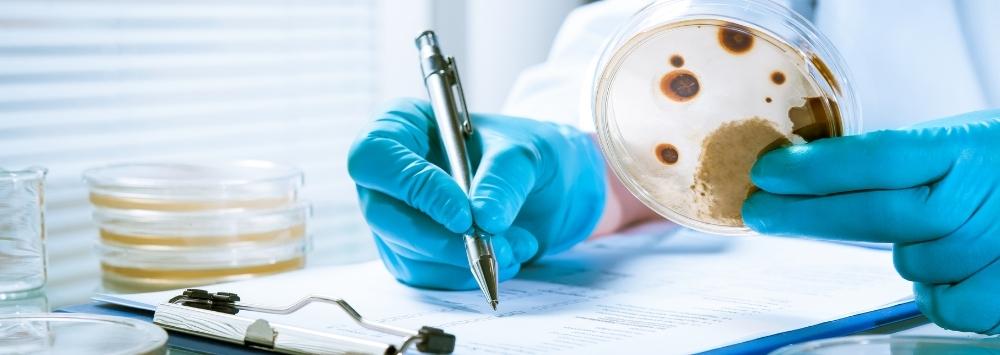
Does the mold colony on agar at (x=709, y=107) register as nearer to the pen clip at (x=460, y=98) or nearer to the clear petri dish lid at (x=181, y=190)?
the pen clip at (x=460, y=98)

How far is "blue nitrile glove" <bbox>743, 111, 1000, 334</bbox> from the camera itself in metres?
0.84

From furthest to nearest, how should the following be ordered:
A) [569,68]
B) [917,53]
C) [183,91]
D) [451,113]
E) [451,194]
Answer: [183,91] < [569,68] < [917,53] < [451,113] < [451,194]

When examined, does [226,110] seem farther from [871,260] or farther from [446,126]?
[871,260]

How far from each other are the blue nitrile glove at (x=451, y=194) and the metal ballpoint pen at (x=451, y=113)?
0.04 ft

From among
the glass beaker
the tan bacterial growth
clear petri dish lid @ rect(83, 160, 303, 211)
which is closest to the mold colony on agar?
the tan bacterial growth

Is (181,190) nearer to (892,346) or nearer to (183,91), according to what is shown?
(892,346)

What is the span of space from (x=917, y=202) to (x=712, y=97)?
18cm

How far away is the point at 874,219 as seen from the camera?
0.87 m

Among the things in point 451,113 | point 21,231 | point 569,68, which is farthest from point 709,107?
point 569,68

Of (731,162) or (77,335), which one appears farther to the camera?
(731,162)

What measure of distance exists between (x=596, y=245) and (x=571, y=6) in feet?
3.33

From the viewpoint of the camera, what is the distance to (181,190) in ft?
3.65

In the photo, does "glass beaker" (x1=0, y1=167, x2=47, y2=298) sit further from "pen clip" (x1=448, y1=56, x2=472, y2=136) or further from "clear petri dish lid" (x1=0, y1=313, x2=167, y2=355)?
"pen clip" (x1=448, y1=56, x2=472, y2=136)

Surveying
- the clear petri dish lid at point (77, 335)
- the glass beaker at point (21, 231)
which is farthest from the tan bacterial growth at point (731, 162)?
the glass beaker at point (21, 231)
